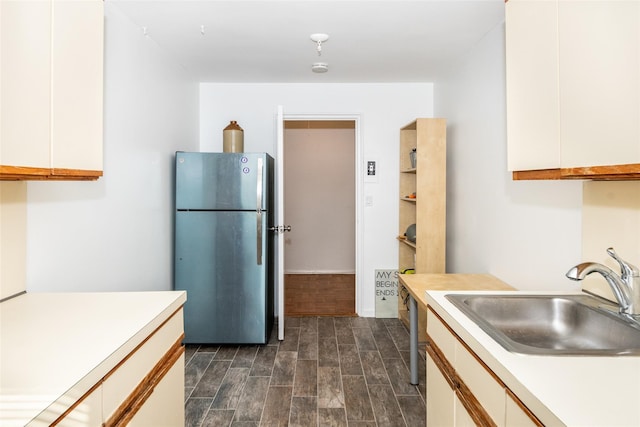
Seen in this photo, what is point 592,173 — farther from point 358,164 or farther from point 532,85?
point 358,164

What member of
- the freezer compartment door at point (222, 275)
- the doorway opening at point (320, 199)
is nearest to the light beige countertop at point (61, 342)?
the freezer compartment door at point (222, 275)

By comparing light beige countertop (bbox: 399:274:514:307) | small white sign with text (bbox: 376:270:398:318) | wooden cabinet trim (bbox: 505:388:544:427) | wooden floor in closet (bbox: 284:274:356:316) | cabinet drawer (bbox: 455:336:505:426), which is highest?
light beige countertop (bbox: 399:274:514:307)

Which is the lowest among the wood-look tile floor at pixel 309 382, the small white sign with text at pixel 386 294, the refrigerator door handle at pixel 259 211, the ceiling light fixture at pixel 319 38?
the wood-look tile floor at pixel 309 382

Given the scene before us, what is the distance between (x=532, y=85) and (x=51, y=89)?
1.74 meters

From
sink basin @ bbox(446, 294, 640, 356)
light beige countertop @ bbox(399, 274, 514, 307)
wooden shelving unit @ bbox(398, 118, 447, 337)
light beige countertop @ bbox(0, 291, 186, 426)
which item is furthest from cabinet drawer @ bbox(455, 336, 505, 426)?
wooden shelving unit @ bbox(398, 118, 447, 337)

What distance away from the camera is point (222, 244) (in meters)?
3.10

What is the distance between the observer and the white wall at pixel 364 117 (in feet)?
12.6

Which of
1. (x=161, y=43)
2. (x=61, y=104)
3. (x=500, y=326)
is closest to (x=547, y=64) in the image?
(x=500, y=326)

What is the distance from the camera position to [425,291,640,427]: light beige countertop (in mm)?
767

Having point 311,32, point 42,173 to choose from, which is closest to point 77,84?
point 42,173

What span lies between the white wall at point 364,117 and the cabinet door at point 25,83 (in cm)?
262

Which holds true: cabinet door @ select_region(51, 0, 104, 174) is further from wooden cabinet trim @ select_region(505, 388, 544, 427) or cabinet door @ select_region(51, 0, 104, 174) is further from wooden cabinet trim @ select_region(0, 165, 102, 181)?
wooden cabinet trim @ select_region(505, 388, 544, 427)

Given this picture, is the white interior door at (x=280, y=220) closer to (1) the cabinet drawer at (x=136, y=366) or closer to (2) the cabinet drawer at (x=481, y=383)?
(1) the cabinet drawer at (x=136, y=366)

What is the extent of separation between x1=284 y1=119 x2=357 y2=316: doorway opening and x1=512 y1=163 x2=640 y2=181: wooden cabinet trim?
14.9 ft
